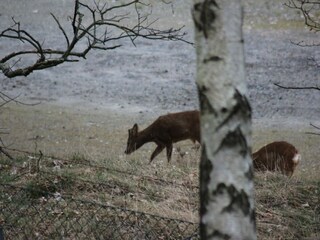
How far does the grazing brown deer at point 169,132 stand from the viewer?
1321cm

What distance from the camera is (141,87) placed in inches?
774

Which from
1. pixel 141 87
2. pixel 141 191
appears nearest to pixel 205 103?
pixel 141 191

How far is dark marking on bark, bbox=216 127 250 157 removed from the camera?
3.17 meters

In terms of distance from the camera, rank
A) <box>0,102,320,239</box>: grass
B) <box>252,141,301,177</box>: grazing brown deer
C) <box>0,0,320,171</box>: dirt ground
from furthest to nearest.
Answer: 1. <box>0,0,320,171</box>: dirt ground
2. <box>252,141,301,177</box>: grazing brown deer
3. <box>0,102,320,239</box>: grass

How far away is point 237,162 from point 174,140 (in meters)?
10.5

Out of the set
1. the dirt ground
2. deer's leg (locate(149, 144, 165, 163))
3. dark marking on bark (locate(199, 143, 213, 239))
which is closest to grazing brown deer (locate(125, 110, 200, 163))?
deer's leg (locate(149, 144, 165, 163))

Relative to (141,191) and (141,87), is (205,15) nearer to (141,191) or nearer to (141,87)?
(141,191)

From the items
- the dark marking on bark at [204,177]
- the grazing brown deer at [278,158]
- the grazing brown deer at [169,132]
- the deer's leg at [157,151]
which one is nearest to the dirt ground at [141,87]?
the grazing brown deer at [169,132]

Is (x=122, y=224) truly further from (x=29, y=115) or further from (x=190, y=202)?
(x=29, y=115)

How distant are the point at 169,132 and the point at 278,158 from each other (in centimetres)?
376

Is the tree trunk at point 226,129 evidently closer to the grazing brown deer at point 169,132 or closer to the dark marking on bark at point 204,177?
the dark marking on bark at point 204,177

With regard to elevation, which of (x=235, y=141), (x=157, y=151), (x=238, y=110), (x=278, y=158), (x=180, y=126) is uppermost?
(x=238, y=110)

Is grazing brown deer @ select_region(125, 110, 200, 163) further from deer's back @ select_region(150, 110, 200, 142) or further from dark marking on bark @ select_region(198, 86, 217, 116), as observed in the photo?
dark marking on bark @ select_region(198, 86, 217, 116)

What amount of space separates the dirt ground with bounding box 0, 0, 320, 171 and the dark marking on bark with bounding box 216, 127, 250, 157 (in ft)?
32.2
